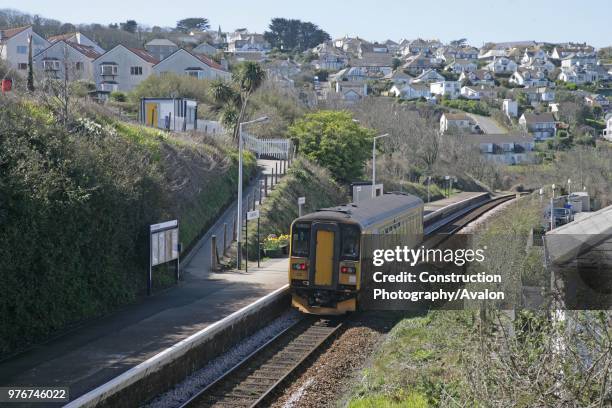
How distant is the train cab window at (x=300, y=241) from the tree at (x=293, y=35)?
17532 centimetres

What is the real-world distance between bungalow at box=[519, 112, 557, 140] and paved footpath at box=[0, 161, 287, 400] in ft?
311

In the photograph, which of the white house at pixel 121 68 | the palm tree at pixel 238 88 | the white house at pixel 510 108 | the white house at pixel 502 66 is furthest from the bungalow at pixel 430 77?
the palm tree at pixel 238 88

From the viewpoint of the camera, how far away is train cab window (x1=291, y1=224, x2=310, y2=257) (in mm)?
19628

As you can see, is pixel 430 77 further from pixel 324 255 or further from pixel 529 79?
pixel 324 255

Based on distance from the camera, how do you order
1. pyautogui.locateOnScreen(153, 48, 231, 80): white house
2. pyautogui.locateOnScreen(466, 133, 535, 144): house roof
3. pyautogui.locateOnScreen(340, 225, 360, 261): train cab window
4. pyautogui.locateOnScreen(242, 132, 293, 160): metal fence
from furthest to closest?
pyautogui.locateOnScreen(466, 133, 535, 144): house roof
pyautogui.locateOnScreen(153, 48, 231, 80): white house
pyautogui.locateOnScreen(242, 132, 293, 160): metal fence
pyautogui.locateOnScreen(340, 225, 360, 261): train cab window

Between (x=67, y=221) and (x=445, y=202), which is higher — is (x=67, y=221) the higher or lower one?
the higher one

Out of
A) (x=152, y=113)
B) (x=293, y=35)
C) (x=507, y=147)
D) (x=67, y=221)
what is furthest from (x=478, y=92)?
(x=67, y=221)

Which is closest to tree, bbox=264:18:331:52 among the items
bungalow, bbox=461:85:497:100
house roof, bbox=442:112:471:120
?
bungalow, bbox=461:85:497:100

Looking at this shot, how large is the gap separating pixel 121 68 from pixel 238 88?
15.1 metres

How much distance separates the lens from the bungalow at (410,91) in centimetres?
13325

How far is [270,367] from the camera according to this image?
1561cm

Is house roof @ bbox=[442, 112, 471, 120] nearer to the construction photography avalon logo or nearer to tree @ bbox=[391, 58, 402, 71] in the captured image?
the construction photography avalon logo

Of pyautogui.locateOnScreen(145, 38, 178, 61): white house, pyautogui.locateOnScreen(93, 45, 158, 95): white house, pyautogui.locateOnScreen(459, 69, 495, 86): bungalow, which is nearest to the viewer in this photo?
pyautogui.locateOnScreen(93, 45, 158, 95): white house

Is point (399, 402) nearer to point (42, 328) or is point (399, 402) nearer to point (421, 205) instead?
point (42, 328)
